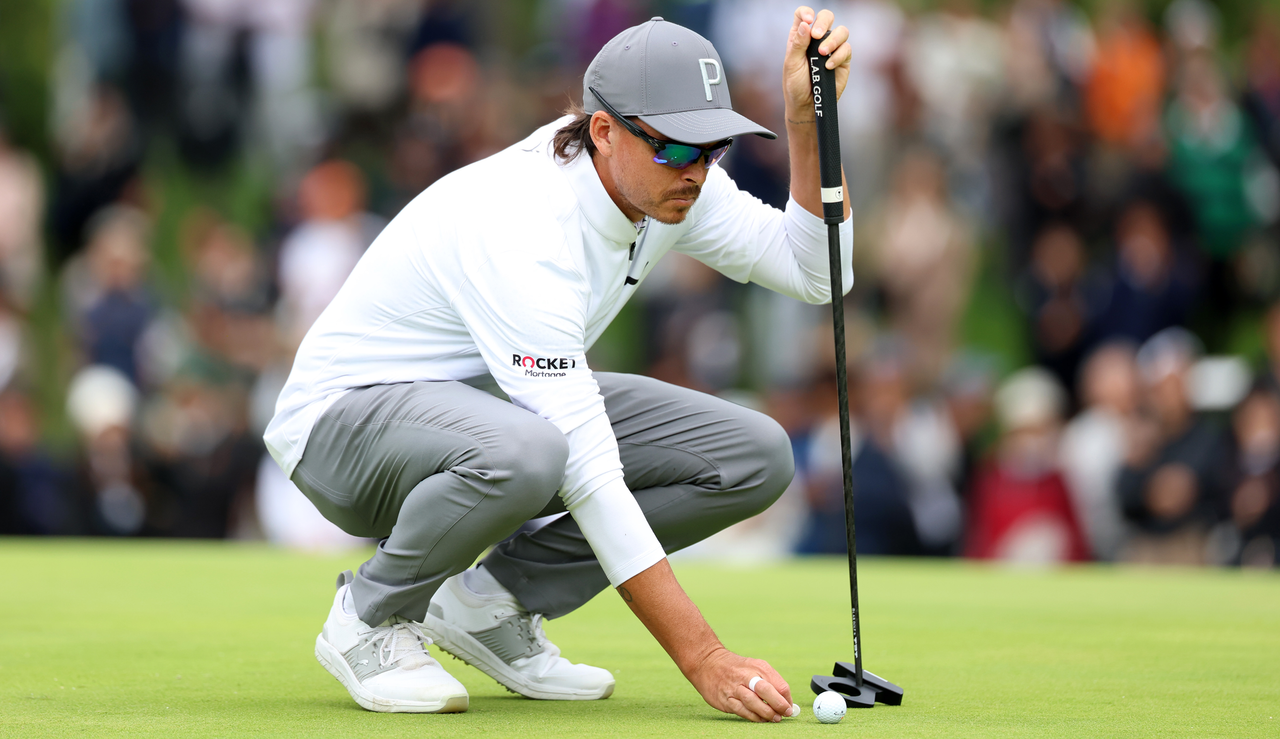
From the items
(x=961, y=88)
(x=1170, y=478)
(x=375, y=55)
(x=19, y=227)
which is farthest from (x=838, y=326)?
(x=19, y=227)

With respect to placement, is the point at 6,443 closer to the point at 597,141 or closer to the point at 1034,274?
the point at 1034,274

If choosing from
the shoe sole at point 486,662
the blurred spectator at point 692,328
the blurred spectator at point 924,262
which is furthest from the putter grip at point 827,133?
the blurred spectator at point 924,262

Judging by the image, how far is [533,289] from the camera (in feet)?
12.7

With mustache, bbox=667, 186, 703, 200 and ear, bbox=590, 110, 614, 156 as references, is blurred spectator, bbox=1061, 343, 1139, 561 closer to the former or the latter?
mustache, bbox=667, 186, 703, 200

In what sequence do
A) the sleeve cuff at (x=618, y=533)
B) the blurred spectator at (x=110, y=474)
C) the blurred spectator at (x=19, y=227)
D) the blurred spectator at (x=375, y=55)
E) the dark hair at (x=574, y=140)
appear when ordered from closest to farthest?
the sleeve cuff at (x=618, y=533)
the dark hair at (x=574, y=140)
the blurred spectator at (x=110, y=474)
the blurred spectator at (x=19, y=227)
the blurred spectator at (x=375, y=55)

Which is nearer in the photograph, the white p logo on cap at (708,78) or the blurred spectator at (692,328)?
the white p logo on cap at (708,78)

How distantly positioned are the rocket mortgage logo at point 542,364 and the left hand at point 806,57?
→ 1069mm

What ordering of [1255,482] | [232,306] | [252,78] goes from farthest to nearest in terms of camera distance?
[252,78], [232,306], [1255,482]

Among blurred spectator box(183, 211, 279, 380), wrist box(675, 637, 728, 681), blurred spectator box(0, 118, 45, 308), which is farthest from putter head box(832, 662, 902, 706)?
blurred spectator box(0, 118, 45, 308)

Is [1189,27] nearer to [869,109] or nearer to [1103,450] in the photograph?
[869,109]

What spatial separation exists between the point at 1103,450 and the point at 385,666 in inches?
285

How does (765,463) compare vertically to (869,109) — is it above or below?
below

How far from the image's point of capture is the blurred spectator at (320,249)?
38.3 feet

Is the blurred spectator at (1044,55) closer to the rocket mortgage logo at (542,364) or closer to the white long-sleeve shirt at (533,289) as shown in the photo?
the white long-sleeve shirt at (533,289)
